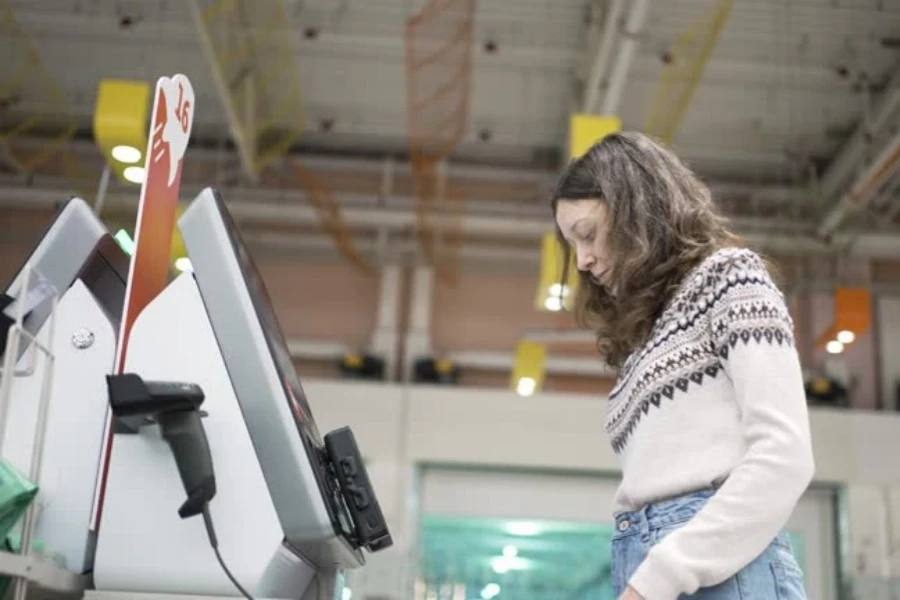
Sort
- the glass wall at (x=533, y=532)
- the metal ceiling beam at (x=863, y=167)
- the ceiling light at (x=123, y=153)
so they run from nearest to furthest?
the ceiling light at (x=123, y=153) < the metal ceiling beam at (x=863, y=167) < the glass wall at (x=533, y=532)

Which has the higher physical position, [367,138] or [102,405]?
[367,138]

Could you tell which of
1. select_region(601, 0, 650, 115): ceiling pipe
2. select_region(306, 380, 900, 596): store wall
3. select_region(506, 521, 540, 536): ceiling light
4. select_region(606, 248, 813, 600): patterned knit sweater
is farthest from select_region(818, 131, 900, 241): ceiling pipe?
select_region(606, 248, 813, 600): patterned knit sweater

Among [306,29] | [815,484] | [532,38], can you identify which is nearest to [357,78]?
[306,29]

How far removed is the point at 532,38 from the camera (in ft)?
19.1

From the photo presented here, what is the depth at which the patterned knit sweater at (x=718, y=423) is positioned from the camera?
92cm

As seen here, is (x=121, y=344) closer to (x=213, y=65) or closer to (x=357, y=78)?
(x=213, y=65)

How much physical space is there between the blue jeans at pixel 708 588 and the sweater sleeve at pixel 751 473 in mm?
15

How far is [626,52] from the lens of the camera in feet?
16.4

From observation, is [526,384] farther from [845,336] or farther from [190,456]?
[190,456]

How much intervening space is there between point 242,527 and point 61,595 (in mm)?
178

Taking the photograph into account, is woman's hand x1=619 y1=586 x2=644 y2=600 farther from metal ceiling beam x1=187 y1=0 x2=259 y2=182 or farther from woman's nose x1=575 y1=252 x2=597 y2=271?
metal ceiling beam x1=187 y1=0 x2=259 y2=182

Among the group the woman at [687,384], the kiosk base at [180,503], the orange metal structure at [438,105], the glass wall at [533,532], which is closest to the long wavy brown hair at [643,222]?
the woman at [687,384]

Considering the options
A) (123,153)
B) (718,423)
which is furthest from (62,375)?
(123,153)

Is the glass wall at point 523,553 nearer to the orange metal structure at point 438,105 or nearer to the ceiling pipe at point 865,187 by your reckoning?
the orange metal structure at point 438,105
